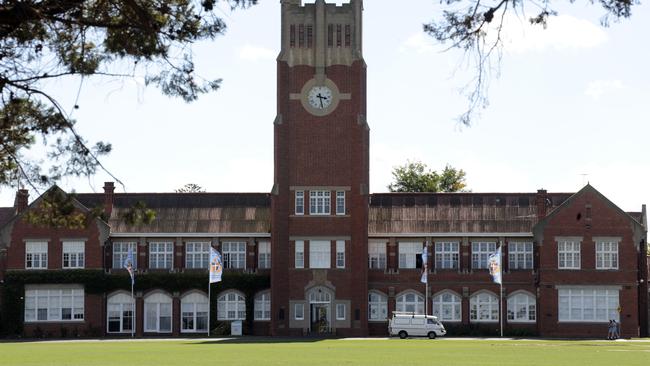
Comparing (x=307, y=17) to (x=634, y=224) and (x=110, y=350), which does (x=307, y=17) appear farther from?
(x=110, y=350)

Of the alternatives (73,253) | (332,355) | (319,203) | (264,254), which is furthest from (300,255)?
(332,355)

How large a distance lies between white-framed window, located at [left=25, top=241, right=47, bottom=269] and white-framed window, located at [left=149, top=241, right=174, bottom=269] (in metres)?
5.84

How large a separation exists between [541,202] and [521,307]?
599 centimetres

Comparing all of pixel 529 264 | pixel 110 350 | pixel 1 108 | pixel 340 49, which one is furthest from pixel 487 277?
pixel 1 108

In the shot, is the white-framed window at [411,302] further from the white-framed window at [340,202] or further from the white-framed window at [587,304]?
the white-framed window at [587,304]

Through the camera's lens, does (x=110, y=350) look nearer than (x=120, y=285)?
Yes

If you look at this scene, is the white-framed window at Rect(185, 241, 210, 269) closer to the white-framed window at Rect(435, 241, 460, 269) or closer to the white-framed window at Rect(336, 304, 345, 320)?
the white-framed window at Rect(336, 304, 345, 320)

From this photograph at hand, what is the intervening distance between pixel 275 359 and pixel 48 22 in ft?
68.3

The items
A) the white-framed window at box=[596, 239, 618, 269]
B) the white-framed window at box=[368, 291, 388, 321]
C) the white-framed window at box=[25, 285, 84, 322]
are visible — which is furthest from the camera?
the white-framed window at box=[368, 291, 388, 321]

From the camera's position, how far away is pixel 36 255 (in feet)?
231

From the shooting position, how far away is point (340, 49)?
225 feet

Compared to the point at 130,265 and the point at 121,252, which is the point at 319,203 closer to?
the point at 130,265

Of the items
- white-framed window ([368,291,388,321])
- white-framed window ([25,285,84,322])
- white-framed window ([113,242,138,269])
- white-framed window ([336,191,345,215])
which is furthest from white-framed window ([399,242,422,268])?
white-framed window ([25,285,84,322])

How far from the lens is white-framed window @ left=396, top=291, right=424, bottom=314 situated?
2756 inches
